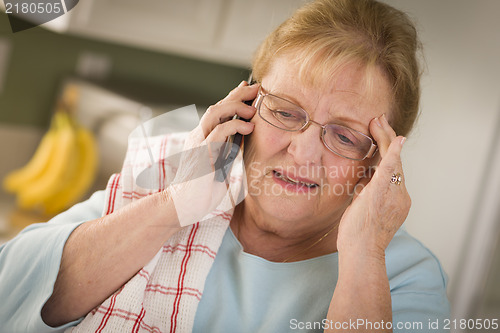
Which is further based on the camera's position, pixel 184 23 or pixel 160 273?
pixel 184 23

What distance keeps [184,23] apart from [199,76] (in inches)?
5.7

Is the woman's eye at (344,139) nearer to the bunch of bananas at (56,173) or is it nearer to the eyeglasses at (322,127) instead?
the eyeglasses at (322,127)

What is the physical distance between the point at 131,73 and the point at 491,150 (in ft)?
2.17

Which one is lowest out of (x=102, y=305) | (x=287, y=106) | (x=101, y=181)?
(x=102, y=305)

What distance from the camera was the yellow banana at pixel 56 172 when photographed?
1.72 feet

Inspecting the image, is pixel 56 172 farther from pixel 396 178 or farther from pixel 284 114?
pixel 396 178

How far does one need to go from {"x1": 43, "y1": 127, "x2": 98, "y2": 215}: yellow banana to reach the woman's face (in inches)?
7.2

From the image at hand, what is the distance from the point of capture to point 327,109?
0.49 meters

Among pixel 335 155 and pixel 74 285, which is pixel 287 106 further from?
pixel 74 285

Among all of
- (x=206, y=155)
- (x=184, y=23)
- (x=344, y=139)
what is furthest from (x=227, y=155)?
(x=184, y=23)

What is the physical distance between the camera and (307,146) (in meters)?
0.50

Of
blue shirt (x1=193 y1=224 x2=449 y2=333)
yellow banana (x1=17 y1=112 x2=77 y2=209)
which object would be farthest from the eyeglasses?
yellow banana (x1=17 y1=112 x2=77 y2=209)

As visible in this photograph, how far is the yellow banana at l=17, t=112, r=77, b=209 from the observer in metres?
0.52

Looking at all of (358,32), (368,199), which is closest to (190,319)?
(368,199)
